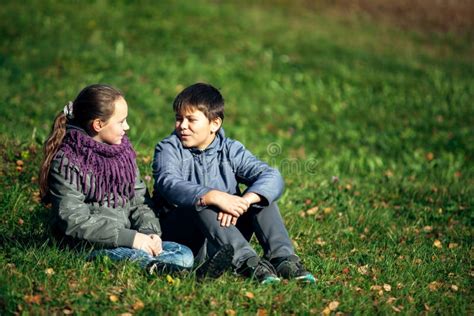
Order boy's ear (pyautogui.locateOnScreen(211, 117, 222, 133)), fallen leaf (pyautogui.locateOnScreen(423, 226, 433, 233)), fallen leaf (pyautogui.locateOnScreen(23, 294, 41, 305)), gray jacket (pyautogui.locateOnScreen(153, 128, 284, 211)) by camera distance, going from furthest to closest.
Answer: fallen leaf (pyautogui.locateOnScreen(423, 226, 433, 233)) < boy's ear (pyautogui.locateOnScreen(211, 117, 222, 133)) < gray jacket (pyautogui.locateOnScreen(153, 128, 284, 211)) < fallen leaf (pyautogui.locateOnScreen(23, 294, 41, 305))

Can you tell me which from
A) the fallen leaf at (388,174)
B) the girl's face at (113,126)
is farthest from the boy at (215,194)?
the fallen leaf at (388,174)

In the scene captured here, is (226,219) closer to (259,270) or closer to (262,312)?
(259,270)

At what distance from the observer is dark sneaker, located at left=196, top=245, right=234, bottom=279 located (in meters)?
4.66

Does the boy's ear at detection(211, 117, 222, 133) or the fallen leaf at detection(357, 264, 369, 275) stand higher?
the boy's ear at detection(211, 117, 222, 133)

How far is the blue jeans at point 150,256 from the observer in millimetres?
4957

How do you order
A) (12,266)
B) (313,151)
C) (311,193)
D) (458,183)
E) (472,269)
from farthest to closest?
(313,151)
(458,183)
(311,193)
(472,269)
(12,266)

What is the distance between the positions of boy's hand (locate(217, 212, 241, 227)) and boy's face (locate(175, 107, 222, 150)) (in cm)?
68

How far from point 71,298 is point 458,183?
5.79 m

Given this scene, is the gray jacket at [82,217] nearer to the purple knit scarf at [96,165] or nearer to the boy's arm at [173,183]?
the purple knit scarf at [96,165]

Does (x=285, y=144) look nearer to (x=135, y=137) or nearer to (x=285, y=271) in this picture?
(x=135, y=137)

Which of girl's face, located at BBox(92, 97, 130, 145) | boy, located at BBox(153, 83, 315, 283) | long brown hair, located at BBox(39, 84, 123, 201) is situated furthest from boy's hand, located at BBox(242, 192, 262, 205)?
long brown hair, located at BBox(39, 84, 123, 201)

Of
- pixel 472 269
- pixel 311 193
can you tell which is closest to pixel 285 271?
pixel 472 269

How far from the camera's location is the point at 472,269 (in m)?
5.89

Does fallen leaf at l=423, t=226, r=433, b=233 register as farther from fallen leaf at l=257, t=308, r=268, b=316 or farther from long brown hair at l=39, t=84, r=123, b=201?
long brown hair at l=39, t=84, r=123, b=201
